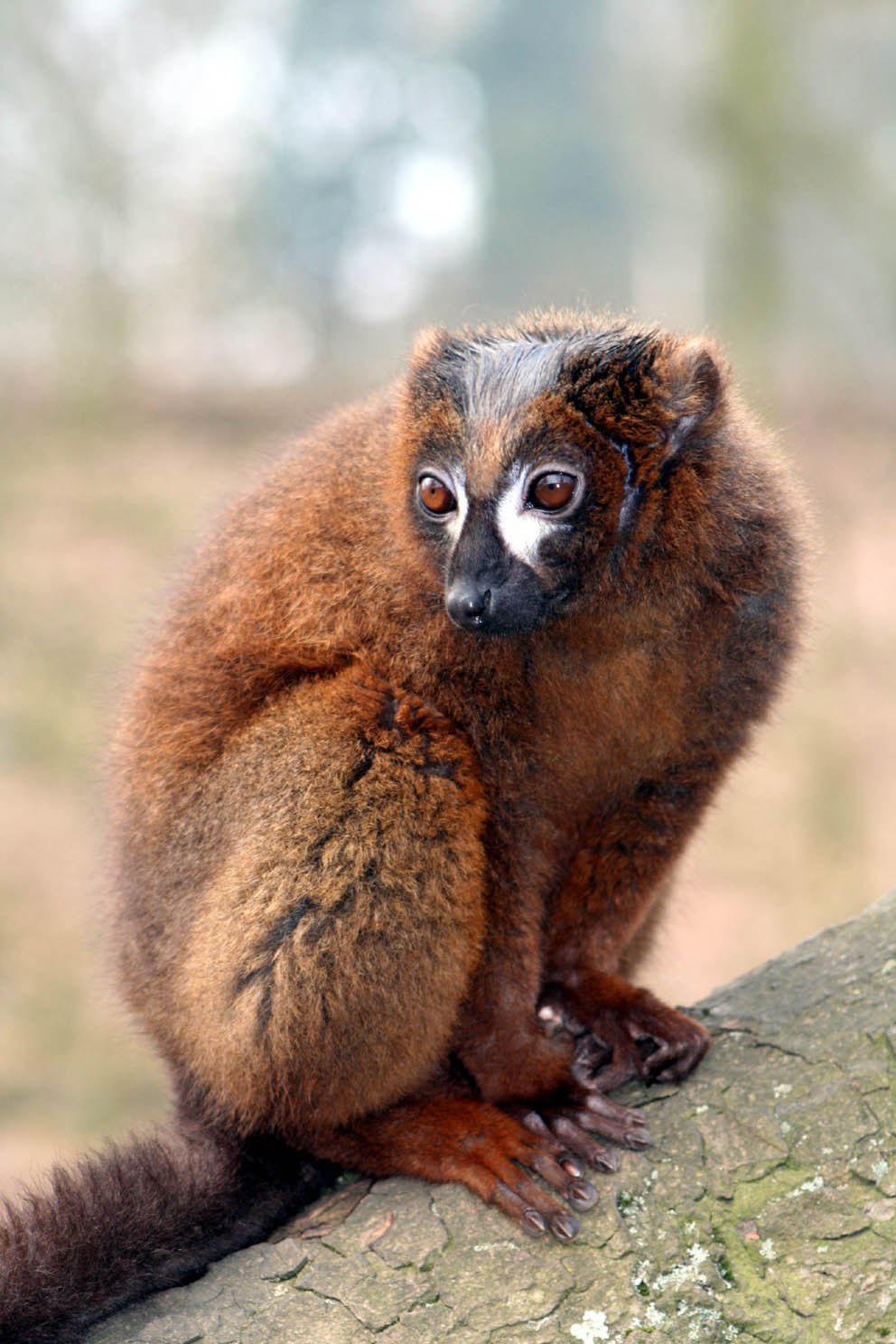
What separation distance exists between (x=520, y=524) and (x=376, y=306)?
30.5ft

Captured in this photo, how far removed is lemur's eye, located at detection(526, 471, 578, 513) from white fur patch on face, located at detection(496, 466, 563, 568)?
1.0 inches

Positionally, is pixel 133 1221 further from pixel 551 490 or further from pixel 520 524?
pixel 551 490

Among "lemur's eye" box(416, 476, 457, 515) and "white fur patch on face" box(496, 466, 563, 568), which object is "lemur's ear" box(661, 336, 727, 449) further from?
"lemur's eye" box(416, 476, 457, 515)

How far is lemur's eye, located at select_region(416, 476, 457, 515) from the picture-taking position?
12.4ft

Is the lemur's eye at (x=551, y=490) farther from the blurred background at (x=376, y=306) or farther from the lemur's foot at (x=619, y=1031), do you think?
the blurred background at (x=376, y=306)

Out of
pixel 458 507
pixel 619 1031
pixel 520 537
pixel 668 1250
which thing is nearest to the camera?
pixel 668 1250

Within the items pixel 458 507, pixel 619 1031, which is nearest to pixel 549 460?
pixel 458 507

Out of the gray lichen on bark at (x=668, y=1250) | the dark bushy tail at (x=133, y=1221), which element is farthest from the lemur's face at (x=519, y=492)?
the dark bushy tail at (x=133, y=1221)

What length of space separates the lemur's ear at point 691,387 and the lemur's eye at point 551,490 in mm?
399

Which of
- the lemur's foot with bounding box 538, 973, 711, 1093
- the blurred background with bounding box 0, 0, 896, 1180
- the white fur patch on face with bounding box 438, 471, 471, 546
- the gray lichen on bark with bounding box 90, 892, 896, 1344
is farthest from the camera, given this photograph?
the blurred background with bounding box 0, 0, 896, 1180

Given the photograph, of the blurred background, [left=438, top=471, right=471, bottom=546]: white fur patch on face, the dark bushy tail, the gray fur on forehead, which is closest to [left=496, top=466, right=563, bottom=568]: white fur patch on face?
[left=438, top=471, right=471, bottom=546]: white fur patch on face

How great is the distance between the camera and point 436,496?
3.77m

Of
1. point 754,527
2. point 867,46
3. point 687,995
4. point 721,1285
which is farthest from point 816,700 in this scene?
point 721,1285

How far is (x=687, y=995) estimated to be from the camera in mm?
10531
